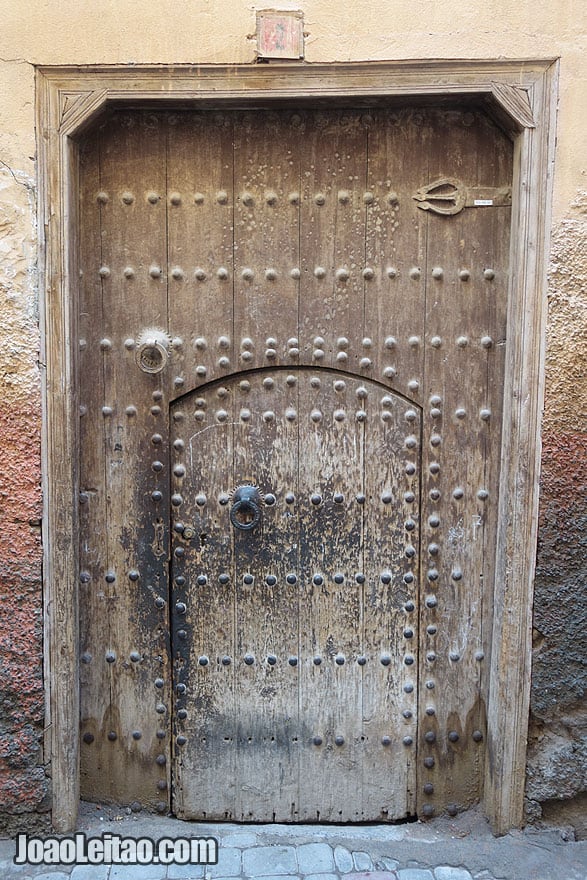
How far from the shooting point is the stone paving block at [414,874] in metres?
2.13

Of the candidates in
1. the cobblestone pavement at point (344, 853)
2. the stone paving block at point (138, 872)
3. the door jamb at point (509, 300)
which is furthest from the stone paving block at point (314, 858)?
the door jamb at point (509, 300)

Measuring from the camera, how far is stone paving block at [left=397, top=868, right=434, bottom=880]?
2129 millimetres

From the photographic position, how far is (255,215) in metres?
2.24

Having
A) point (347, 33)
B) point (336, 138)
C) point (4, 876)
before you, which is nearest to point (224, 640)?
point (4, 876)

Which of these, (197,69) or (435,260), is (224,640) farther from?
(197,69)

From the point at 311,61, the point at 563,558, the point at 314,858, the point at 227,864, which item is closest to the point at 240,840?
the point at 227,864

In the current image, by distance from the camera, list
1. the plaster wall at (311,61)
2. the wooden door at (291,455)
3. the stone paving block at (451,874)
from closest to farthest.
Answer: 1. the plaster wall at (311,61)
2. the stone paving block at (451,874)
3. the wooden door at (291,455)

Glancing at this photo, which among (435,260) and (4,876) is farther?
(435,260)

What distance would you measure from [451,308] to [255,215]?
634 mm

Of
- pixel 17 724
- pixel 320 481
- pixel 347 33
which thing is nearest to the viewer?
pixel 347 33

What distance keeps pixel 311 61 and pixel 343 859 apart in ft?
7.22

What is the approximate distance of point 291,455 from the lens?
2.32 metres

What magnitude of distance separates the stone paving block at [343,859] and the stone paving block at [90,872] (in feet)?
2.11

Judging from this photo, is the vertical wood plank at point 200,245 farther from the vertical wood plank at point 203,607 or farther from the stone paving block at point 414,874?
the stone paving block at point 414,874
